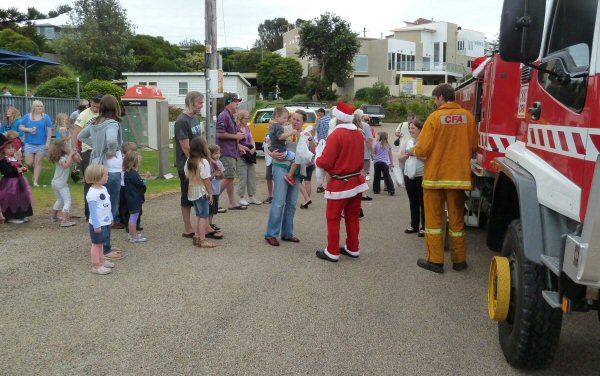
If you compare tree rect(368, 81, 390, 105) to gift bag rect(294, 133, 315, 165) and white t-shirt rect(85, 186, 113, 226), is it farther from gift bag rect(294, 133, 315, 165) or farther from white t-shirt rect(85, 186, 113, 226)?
white t-shirt rect(85, 186, 113, 226)

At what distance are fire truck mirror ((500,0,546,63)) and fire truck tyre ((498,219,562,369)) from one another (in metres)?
1.20

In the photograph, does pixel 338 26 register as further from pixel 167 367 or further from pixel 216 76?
pixel 167 367

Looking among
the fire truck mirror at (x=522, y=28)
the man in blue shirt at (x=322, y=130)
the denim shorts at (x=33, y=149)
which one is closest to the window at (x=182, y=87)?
the denim shorts at (x=33, y=149)

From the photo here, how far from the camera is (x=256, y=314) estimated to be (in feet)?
16.2

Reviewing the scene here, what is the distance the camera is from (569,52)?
3.30 m

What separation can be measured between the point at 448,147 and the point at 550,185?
8.95 feet

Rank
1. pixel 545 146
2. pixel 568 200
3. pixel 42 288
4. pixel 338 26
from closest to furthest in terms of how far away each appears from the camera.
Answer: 1. pixel 568 200
2. pixel 545 146
3. pixel 42 288
4. pixel 338 26

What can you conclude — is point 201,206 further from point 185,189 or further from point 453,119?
point 453,119

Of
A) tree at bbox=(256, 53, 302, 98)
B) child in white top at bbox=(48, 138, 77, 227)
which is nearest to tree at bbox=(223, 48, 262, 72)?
tree at bbox=(256, 53, 302, 98)

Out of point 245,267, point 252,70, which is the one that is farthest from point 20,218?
point 252,70

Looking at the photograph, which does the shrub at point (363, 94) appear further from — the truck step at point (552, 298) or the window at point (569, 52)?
the truck step at point (552, 298)

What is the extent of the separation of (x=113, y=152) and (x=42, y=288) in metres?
2.15

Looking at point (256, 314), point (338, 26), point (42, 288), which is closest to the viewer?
point (256, 314)

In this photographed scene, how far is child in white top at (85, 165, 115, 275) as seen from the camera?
5914mm
